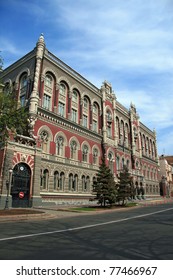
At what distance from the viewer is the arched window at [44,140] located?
88.4ft

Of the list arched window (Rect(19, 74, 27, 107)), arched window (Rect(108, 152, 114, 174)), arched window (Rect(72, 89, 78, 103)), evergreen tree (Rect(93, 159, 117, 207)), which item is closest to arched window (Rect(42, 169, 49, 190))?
evergreen tree (Rect(93, 159, 117, 207))

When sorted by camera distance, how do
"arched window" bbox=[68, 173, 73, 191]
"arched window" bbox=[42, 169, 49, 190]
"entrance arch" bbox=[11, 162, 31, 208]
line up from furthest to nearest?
"arched window" bbox=[68, 173, 73, 191] < "arched window" bbox=[42, 169, 49, 190] < "entrance arch" bbox=[11, 162, 31, 208]

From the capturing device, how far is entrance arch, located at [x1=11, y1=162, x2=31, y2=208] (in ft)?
71.5

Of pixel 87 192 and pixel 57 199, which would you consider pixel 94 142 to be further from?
pixel 57 199

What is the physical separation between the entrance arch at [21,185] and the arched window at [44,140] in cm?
436

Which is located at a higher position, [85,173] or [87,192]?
[85,173]

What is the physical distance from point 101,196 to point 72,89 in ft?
56.3

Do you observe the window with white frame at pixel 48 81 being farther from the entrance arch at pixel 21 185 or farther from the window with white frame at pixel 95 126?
the entrance arch at pixel 21 185

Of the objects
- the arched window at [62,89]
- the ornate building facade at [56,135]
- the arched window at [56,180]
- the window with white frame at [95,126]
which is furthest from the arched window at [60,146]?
the window with white frame at [95,126]

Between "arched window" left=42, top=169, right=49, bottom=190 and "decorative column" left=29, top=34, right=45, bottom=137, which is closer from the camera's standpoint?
"decorative column" left=29, top=34, right=45, bottom=137

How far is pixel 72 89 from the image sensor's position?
109 feet

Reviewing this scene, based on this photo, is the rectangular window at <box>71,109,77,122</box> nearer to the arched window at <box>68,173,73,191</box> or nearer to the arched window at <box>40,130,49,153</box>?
the arched window at <box>40,130,49,153</box>
